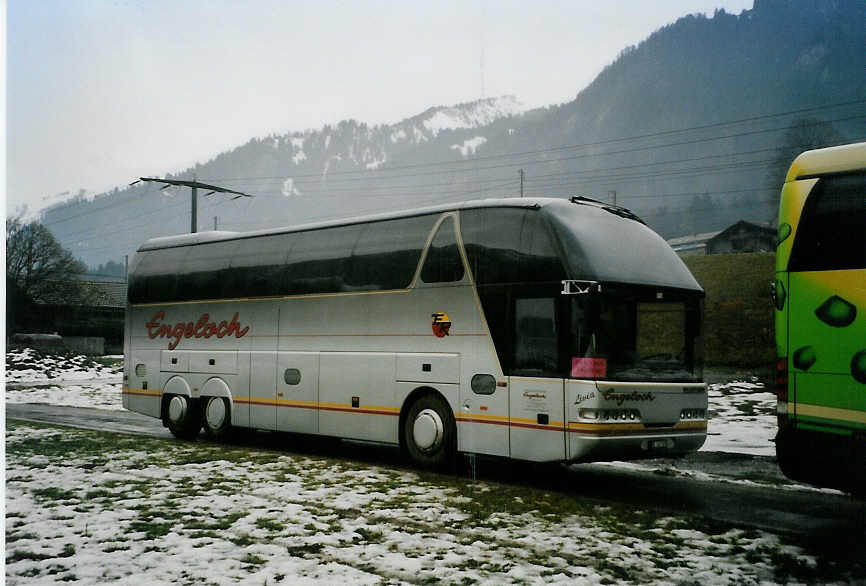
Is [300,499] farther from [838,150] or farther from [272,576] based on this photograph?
[838,150]

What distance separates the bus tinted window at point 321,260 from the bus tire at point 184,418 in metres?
3.39

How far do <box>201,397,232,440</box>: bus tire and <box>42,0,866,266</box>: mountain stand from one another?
393cm

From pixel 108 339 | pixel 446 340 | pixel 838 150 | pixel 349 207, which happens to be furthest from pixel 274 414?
pixel 349 207

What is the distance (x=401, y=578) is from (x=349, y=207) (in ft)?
240

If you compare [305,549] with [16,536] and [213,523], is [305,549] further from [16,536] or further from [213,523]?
[16,536]

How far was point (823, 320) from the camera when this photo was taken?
7.66 meters

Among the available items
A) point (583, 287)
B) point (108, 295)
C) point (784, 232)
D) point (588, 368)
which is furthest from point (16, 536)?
point (108, 295)

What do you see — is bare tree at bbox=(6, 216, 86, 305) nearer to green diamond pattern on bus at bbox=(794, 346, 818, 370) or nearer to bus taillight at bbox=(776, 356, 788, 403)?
bus taillight at bbox=(776, 356, 788, 403)

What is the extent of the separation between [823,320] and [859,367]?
547 mm

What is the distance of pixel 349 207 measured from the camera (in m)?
77.9

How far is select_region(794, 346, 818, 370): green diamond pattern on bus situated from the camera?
7.71m

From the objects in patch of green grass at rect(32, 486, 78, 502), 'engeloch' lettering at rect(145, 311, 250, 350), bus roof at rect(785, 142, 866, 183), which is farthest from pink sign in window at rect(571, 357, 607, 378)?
'engeloch' lettering at rect(145, 311, 250, 350)

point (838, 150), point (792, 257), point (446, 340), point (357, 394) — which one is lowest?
point (357, 394)

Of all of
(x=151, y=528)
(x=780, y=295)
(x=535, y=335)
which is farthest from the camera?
(x=535, y=335)
